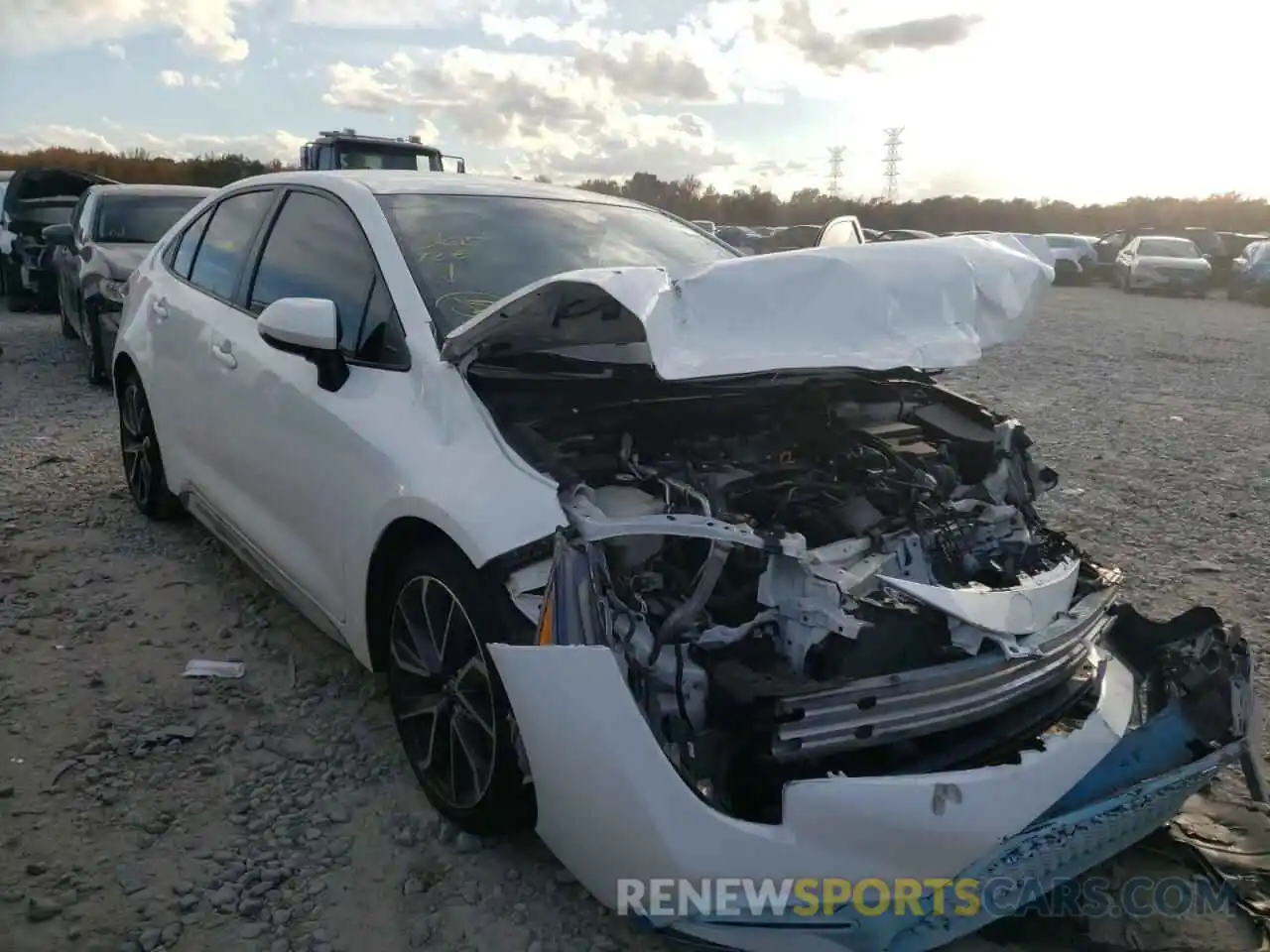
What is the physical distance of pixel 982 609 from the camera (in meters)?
2.19

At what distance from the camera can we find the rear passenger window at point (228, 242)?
3898mm

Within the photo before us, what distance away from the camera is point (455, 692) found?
8.55ft

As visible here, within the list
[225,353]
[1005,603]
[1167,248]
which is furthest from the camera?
[1167,248]

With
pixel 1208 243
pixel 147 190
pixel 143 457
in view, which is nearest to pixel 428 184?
pixel 143 457

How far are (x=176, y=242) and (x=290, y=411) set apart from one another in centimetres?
200

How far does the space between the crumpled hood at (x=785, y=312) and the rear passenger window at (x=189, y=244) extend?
225 centimetres

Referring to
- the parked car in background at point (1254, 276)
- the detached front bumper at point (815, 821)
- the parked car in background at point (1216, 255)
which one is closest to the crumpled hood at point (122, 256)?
the detached front bumper at point (815, 821)

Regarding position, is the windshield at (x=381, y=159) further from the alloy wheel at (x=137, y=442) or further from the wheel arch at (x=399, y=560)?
the wheel arch at (x=399, y=560)

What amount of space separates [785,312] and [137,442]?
3768 mm

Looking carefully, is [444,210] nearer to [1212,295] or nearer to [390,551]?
[390,551]

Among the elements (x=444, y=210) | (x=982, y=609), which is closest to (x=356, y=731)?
(x=444, y=210)

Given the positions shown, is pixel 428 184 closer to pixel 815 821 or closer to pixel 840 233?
pixel 840 233

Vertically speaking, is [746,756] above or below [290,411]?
below

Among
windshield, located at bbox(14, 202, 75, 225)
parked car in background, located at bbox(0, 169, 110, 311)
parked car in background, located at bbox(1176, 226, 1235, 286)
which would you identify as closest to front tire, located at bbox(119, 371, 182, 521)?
parked car in background, located at bbox(0, 169, 110, 311)
